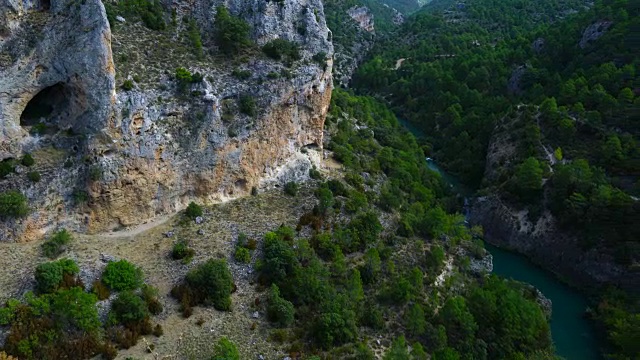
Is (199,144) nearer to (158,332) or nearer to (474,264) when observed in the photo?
(158,332)

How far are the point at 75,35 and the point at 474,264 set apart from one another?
43005 mm

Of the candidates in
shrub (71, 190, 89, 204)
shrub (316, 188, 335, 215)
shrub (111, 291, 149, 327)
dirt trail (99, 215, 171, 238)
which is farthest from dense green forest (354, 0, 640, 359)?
shrub (71, 190, 89, 204)

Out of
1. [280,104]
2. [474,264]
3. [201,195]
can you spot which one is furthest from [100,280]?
[474,264]

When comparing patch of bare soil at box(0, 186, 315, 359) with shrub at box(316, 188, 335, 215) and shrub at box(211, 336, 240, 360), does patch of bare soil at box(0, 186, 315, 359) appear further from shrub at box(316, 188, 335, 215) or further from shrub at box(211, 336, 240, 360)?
shrub at box(316, 188, 335, 215)

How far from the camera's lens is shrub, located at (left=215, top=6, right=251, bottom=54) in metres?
44.3

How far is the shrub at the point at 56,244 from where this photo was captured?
33.5 m

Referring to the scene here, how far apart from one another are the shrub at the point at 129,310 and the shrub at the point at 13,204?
947cm

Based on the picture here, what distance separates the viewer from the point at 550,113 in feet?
226

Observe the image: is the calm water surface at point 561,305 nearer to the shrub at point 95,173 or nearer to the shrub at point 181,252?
the shrub at point 181,252

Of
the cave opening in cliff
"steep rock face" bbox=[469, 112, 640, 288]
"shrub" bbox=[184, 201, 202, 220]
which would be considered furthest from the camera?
"steep rock face" bbox=[469, 112, 640, 288]

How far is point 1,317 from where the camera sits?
2848 centimetres

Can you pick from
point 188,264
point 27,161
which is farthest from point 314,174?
point 27,161

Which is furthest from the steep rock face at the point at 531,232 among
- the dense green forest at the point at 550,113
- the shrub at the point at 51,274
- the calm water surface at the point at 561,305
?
the shrub at the point at 51,274

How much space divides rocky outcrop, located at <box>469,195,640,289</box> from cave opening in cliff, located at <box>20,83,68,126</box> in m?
51.2
